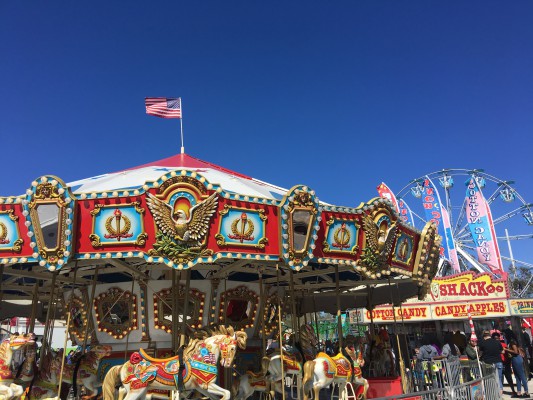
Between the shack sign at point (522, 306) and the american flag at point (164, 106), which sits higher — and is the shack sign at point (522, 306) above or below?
below

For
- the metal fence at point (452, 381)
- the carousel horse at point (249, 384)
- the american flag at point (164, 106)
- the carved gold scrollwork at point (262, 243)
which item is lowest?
the metal fence at point (452, 381)

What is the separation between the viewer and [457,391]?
786 cm

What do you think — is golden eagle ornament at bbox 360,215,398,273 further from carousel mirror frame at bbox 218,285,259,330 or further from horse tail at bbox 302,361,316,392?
carousel mirror frame at bbox 218,285,259,330

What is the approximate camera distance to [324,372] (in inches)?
316

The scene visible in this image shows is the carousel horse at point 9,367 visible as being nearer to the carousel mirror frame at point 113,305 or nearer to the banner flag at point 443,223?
the carousel mirror frame at point 113,305

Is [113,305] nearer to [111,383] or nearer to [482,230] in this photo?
[111,383]

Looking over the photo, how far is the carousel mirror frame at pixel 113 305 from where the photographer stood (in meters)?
9.36

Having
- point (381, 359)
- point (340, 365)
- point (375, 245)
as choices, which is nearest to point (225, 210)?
point (375, 245)

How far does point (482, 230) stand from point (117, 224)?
89.6ft

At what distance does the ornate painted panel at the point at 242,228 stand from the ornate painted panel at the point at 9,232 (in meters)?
3.28

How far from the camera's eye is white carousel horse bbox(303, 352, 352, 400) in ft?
26.3

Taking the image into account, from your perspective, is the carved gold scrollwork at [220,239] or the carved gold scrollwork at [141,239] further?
the carved gold scrollwork at [220,239]

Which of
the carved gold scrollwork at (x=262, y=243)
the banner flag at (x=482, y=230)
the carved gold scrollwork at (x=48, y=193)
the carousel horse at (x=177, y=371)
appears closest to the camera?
the carousel horse at (x=177, y=371)

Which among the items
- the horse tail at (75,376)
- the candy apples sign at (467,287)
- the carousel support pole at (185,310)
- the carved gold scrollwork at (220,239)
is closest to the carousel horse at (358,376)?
the carousel support pole at (185,310)
